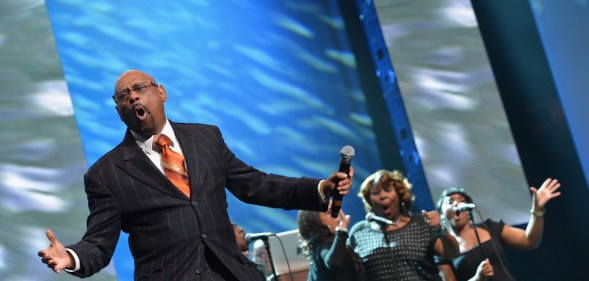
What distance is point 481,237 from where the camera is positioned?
541 centimetres

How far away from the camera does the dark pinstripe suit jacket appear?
9.34 ft

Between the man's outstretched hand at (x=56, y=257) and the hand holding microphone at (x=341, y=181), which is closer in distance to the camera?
the man's outstretched hand at (x=56, y=257)

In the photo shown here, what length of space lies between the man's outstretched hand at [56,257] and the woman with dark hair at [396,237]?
9.12 ft

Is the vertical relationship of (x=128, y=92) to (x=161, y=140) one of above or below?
above

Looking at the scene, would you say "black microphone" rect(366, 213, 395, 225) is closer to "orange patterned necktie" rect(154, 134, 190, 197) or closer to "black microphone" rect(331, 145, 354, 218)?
"black microphone" rect(331, 145, 354, 218)

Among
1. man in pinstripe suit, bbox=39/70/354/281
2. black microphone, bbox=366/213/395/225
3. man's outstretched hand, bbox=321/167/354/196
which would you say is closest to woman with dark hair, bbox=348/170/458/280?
black microphone, bbox=366/213/395/225

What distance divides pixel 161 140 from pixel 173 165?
11cm

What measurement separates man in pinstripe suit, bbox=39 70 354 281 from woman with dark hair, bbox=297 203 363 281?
6.59 ft

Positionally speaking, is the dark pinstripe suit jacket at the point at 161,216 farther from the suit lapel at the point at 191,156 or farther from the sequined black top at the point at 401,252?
the sequined black top at the point at 401,252

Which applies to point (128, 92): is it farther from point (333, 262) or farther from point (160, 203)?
point (333, 262)

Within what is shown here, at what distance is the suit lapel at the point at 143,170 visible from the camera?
290cm

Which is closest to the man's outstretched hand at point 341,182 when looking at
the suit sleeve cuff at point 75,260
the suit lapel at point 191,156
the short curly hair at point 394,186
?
the suit lapel at point 191,156

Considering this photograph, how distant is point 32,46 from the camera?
6062 mm

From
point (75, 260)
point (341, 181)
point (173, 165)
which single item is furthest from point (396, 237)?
point (75, 260)
